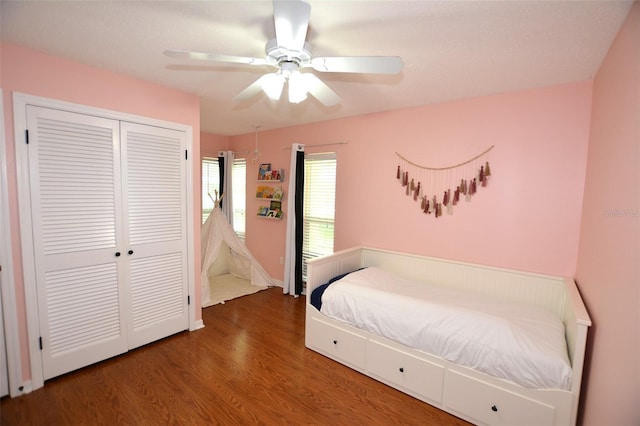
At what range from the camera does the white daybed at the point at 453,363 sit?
5.54ft

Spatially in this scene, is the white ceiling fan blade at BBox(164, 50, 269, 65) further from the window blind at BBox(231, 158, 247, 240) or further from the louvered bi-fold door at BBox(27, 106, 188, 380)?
the window blind at BBox(231, 158, 247, 240)

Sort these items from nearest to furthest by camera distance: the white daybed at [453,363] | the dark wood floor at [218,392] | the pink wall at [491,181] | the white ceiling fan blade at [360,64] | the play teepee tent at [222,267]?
1. the white ceiling fan blade at [360,64]
2. the white daybed at [453,363]
3. the dark wood floor at [218,392]
4. the pink wall at [491,181]
5. the play teepee tent at [222,267]

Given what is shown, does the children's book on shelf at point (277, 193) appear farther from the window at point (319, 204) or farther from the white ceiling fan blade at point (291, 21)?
the white ceiling fan blade at point (291, 21)

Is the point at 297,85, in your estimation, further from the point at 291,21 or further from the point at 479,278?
the point at 479,278

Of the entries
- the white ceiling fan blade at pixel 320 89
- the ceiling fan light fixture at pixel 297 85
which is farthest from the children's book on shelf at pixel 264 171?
the ceiling fan light fixture at pixel 297 85

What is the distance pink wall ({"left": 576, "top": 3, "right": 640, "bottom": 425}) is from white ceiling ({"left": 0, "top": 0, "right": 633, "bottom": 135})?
0.91 ft

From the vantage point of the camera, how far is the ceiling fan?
1183 millimetres

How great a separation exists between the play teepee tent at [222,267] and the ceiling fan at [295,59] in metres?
2.78

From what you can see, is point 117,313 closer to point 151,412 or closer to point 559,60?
point 151,412

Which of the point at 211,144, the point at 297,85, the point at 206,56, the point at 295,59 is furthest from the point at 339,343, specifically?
the point at 211,144

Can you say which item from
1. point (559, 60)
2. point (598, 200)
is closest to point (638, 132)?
point (598, 200)

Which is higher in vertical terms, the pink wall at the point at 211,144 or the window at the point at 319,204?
the pink wall at the point at 211,144

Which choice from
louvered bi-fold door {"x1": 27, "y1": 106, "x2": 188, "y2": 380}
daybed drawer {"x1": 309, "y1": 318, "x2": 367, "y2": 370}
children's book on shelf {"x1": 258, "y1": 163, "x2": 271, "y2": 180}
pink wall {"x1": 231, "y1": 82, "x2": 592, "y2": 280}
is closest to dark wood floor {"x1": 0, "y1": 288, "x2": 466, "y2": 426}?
daybed drawer {"x1": 309, "y1": 318, "x2": 367, "y2": 370}

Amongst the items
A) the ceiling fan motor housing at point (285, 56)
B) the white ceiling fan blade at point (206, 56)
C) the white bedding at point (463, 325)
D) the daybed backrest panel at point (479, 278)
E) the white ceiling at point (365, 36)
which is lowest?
the white bedding at point (463, 325)
